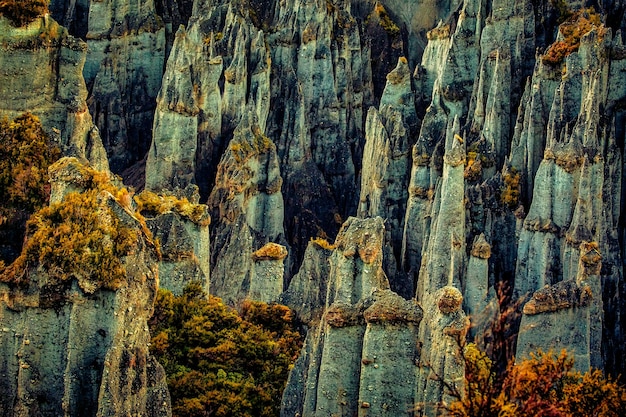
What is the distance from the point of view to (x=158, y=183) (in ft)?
295

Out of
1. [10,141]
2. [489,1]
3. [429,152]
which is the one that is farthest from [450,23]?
[10,141]

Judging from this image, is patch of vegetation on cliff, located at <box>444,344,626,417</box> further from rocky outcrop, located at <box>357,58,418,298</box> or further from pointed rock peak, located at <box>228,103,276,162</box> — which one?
pointed rock peak, located at <box>228,103,276,162</box>

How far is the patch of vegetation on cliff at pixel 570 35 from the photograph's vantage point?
8088 cm

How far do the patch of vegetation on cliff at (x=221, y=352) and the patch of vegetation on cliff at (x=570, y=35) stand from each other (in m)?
25.4

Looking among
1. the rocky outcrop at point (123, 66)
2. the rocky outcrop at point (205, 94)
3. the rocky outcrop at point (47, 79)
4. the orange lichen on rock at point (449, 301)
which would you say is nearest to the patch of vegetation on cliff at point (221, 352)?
the orange lichen on rock at point (449, 301)

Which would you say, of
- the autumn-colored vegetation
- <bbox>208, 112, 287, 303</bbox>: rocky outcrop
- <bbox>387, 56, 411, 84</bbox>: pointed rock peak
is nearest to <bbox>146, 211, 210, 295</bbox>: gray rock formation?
<bbox>208, 112, 287, 303</bbox>: rocky outcrop

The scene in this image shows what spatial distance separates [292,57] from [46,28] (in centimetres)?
3874

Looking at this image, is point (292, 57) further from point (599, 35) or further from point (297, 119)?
point (599, 35)

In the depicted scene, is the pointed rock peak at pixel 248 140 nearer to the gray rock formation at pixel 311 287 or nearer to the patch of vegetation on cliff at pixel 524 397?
the gray rock formation at pixel 311 287

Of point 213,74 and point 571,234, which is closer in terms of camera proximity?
point 571,234

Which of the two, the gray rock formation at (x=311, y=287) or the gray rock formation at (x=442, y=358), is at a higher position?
the gray rock formation at (x=311, y=287)

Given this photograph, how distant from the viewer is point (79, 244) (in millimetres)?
45406

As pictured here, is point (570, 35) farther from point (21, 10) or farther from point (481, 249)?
point (21, 10)

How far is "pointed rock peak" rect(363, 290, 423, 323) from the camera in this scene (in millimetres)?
46125
